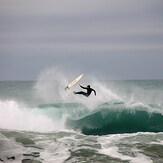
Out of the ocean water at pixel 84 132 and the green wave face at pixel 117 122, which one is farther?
the green wave face at pixel 117 122

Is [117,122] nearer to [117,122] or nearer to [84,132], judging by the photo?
[117,122]

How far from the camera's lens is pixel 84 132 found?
18219 mm

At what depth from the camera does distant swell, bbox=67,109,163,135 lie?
18764 millimetres

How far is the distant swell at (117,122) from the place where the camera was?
18.8m

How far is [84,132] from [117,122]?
2.69 meters

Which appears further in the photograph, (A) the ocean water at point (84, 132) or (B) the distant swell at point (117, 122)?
(B) the distant swell at point (117, 122)

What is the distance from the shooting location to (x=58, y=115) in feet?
71.9

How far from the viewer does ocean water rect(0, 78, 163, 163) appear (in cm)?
1146

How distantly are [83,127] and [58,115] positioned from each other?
3.36m

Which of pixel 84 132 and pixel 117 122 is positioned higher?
pixel 117 122

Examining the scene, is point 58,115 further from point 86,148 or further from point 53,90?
point 53,90

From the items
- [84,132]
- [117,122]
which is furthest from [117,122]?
[84,132]

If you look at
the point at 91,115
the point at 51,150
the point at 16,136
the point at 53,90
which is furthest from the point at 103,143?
the point at 53,90

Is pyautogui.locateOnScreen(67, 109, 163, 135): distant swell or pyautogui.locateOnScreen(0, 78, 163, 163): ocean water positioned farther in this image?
pyautogui.locateOnScreen(67, 109, 163, 135): distant swell
